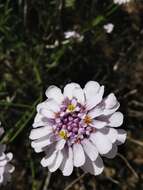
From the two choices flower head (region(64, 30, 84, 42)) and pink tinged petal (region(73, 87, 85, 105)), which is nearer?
pink tinged petal (region(73, 87, 85, 105))

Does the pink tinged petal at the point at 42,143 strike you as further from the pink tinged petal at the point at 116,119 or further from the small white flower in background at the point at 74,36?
the small white flower in background at the point at 74,36

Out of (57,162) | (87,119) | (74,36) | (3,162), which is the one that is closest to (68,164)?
(57,162)

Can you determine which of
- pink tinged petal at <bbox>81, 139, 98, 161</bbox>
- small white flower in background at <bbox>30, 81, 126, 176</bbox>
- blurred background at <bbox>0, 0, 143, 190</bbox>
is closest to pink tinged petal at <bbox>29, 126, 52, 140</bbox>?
small white flower in background at <bbox>30, 81, 126, 176</bbox>

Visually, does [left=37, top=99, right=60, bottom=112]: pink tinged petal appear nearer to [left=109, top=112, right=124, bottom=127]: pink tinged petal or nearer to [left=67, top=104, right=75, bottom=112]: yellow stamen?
[left=67, top=104, right=75, bottom=112]: yellow stamen

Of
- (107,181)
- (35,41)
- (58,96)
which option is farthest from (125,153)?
(58,96)

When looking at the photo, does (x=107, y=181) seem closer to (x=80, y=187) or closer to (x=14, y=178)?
(x=80, y=187)

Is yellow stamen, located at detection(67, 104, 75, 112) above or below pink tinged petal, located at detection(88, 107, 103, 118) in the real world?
above

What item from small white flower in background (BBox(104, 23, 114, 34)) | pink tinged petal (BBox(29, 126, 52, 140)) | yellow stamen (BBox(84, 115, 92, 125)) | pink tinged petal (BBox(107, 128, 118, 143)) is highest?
small white flower in background (BBox(104, 23, 114, 34))

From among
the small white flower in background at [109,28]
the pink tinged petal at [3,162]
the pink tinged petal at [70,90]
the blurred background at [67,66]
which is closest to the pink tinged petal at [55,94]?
the pink tinged petal at [70,90]
